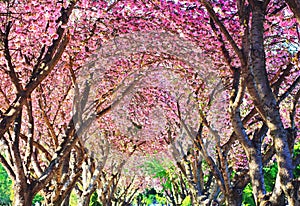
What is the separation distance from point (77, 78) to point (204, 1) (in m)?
6.38

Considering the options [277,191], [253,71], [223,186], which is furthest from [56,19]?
[223,186]

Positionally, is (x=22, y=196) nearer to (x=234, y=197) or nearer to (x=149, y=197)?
(x=234, y=197)

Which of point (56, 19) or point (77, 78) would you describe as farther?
point (77, 78)

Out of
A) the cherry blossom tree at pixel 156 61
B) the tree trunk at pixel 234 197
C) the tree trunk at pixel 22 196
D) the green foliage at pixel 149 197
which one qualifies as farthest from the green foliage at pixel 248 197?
the green foliage at pixel 149 197

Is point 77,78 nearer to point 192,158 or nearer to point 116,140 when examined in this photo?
point 192,158

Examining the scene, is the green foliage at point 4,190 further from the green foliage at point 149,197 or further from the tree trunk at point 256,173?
the tree trunk at point 256,173

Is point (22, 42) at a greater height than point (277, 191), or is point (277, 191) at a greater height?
point (22, 42)

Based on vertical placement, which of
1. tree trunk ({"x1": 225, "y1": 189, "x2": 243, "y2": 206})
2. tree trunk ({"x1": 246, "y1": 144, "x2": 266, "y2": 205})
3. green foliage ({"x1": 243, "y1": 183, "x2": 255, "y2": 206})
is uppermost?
green foliage ({"x1": 243, "y1": 183, "x2": 255, "y2": 206})

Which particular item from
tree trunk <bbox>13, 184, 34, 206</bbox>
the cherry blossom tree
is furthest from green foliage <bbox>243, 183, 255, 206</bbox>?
tree trunk <bbox>13, 184, 34, 206</bbox>

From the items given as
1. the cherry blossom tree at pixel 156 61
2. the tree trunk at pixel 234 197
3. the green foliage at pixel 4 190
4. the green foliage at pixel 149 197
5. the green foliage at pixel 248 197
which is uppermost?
the green foliage at pixel 4 190

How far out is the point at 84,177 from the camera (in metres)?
18.1

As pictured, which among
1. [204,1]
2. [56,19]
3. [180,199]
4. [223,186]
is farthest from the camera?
[180,199]

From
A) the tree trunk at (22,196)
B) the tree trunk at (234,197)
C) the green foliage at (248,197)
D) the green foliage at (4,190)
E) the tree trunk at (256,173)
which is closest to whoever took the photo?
the tree trunk at (256,173)

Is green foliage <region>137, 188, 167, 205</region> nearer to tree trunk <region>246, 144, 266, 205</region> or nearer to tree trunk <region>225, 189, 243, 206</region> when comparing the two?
tree trunk <region>225, 189, 243, 206</region>
